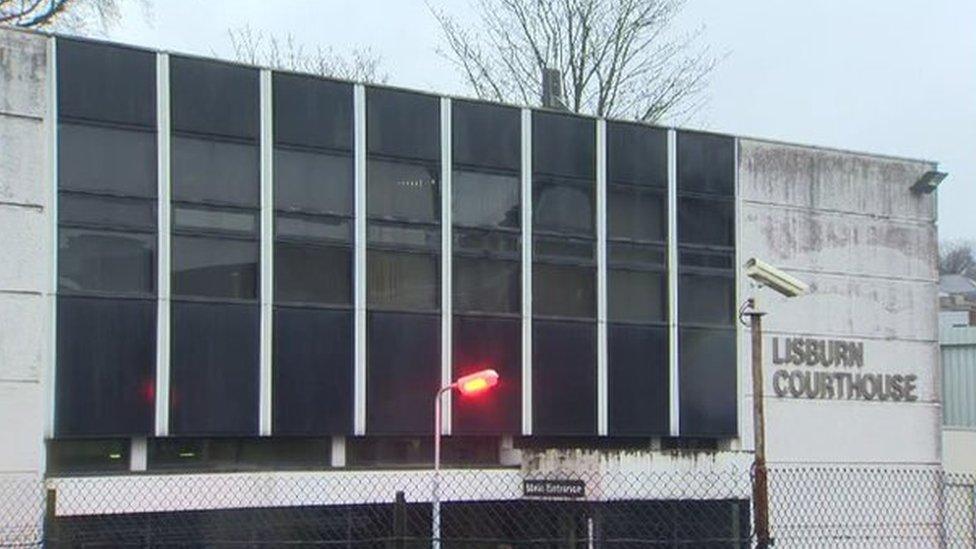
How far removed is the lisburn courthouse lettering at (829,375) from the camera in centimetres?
2372

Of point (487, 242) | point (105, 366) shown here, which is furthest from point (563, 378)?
point (105, 366)

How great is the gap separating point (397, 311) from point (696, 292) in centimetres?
529

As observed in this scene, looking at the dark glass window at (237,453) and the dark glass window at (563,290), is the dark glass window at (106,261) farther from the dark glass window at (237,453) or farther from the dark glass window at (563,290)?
the dark glass window at (563,290)

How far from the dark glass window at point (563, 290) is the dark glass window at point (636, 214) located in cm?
81

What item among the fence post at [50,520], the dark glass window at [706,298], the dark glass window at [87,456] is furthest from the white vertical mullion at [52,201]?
the dark glass window at [706,298]

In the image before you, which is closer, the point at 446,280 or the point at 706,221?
the point at 446,280

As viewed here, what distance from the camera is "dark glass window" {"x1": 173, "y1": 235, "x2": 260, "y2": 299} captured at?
18.4 metres

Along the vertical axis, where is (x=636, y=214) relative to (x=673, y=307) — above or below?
above

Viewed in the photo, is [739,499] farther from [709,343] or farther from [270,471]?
[270,471]

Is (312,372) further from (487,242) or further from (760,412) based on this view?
(760,412)

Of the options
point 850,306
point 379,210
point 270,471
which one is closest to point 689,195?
point 850,306

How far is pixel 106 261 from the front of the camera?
17828mm

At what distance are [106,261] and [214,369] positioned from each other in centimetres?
195

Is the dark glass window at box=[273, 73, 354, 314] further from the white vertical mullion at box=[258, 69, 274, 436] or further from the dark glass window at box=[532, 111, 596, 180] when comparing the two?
the dark glass window at box=[532, 111, 596, 180]
